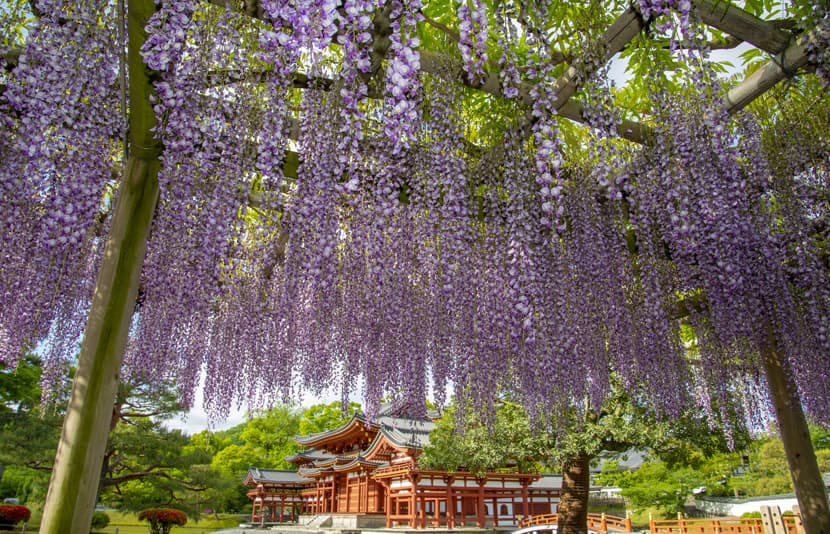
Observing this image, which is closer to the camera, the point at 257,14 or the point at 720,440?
the point at 257,14

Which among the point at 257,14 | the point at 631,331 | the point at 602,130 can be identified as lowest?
the point at 631,331

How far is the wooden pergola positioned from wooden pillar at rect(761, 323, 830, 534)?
3.31 meters

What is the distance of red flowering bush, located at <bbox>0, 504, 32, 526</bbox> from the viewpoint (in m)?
14.6

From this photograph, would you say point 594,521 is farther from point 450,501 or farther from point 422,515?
point 422,515

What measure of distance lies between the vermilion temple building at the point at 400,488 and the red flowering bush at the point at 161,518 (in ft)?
15.4

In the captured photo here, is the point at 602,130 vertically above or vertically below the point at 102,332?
above

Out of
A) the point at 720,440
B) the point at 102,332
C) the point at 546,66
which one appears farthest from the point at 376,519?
the point at 546,66

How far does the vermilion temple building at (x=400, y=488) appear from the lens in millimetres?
14062

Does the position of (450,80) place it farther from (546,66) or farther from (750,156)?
(750,156)

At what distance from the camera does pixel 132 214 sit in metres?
3.82

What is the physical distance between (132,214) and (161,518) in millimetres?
15281

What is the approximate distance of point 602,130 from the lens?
152 inches

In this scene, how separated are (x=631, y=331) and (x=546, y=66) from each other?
3333 mm

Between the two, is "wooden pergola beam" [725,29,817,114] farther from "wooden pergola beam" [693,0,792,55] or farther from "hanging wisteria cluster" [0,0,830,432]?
"hanging wisteria cluster" [0,0,830,432]
